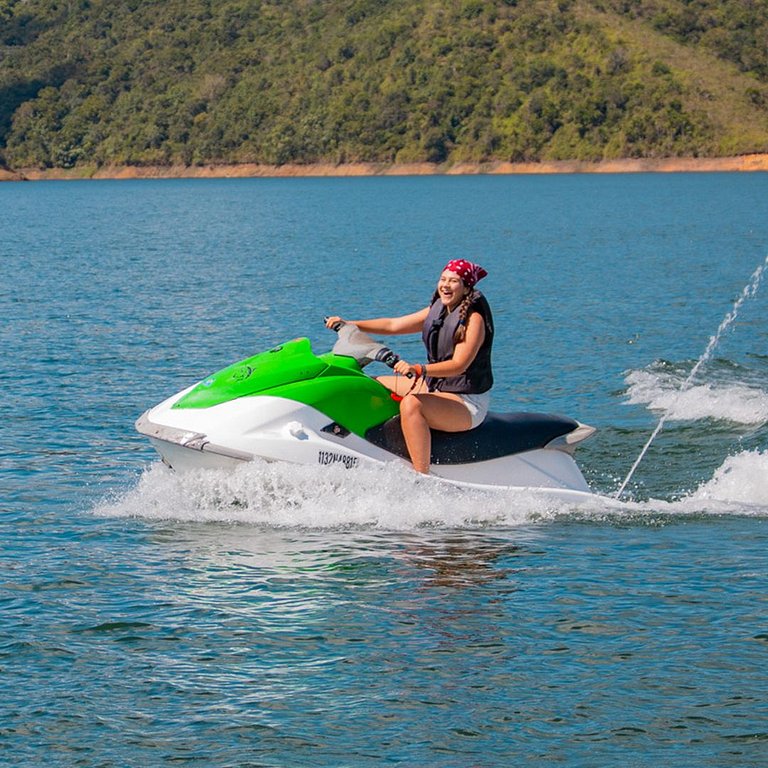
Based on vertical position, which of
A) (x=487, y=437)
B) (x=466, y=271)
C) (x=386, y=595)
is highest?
(x=466, y=271)

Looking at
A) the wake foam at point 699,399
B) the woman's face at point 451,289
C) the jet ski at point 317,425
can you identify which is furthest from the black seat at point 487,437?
the wake foam at point 699,399

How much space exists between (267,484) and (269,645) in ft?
7.73

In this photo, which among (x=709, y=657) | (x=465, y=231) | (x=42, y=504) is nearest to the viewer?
(x=709, y=657)

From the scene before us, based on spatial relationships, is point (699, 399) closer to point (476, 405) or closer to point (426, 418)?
point (476, 405)

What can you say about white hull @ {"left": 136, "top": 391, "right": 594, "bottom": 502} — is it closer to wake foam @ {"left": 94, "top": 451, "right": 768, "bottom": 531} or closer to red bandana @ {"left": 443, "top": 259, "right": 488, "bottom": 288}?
wake foam @ {"left": 94, "top": 451, "right": 768, "bottom": 531}

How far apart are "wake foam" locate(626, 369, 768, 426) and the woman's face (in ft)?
19.0

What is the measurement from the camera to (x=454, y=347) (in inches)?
430

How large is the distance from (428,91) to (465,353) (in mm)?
148112

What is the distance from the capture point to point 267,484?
10.9 metres

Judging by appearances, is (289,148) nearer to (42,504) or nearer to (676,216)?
(676,216)

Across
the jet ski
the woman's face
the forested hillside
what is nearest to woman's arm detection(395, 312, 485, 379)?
the woman's face

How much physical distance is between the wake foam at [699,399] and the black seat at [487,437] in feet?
15.6

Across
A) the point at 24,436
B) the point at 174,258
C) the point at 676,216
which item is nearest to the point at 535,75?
the point at 676,216

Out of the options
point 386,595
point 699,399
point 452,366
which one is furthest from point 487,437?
point 699,399
